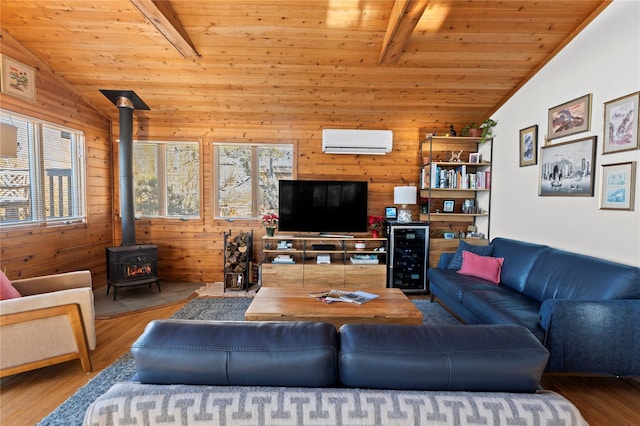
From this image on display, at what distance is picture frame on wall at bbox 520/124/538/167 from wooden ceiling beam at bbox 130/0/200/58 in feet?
12.9

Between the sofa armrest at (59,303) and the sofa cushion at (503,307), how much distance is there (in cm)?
321

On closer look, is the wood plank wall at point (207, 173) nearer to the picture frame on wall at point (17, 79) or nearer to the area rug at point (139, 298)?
the area rug at point (139, 298)

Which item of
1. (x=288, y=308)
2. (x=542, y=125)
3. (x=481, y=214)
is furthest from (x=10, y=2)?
(x=481, y=214)

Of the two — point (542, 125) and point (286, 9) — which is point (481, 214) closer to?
point (542, 125)

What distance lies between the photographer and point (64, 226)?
12.5 feet

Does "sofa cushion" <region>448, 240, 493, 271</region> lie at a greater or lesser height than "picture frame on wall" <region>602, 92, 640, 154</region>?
lesser

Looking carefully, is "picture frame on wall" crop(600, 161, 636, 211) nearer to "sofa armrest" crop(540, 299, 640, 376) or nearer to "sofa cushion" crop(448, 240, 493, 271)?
"sofa armrest" crop(540, 299, 640, 376)

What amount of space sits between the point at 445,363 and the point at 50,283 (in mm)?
3317

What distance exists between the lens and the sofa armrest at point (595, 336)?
6.81 ft

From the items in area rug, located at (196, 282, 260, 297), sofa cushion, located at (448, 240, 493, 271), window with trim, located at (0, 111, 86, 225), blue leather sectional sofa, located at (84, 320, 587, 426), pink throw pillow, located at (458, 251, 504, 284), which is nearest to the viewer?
blue leather sectional sofa, located at (84, 320, 587, 426)

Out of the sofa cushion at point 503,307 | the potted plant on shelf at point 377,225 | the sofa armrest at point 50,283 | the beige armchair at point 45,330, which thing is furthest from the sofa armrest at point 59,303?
the potted plant on shelf at point 377,225

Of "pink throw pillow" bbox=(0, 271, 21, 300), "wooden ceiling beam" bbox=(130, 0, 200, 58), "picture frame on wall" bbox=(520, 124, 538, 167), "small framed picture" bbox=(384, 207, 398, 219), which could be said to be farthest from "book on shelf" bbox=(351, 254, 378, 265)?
"pink throw pillow" bbox=(0, 271, 21, 300)

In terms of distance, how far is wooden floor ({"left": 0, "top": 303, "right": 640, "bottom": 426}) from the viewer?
1909mm

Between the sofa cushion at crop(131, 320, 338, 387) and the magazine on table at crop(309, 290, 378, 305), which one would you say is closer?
the sofa cushion at crop(131, 320, 338, 387)
